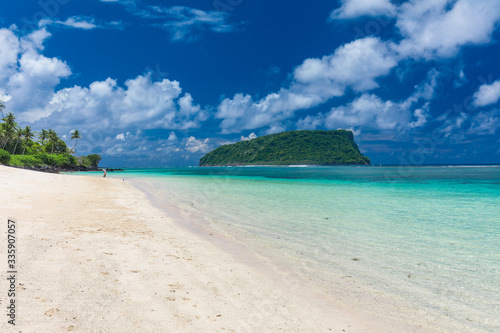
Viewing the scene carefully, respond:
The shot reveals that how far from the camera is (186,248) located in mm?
8242

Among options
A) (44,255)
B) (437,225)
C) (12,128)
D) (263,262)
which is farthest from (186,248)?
(12,128)

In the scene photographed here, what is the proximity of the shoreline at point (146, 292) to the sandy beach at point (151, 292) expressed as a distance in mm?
16

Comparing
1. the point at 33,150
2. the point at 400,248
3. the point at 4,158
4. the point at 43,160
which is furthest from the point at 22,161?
the point at 400,248

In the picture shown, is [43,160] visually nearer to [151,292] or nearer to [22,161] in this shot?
Answer: [22,161]

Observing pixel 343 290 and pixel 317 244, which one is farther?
pixel 317 244

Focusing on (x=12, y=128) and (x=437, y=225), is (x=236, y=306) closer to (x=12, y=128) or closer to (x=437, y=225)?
Result: (x=437, y=225)

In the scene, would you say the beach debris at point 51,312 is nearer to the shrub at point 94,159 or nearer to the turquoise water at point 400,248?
the turquoise water at point 400,248

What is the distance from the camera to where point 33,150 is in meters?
97.8

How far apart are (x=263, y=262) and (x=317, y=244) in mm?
2791

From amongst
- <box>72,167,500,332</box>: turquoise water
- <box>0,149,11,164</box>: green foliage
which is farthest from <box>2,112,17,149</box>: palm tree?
<box>72,167,500,332</box>: turquoise water

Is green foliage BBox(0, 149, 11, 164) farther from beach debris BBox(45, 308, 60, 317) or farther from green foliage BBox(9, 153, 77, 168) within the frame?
beach debris BBox(45, 308, 60, 317)

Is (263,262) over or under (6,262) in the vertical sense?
under

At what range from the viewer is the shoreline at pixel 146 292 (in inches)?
159

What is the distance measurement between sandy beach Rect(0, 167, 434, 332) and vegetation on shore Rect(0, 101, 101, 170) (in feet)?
188
